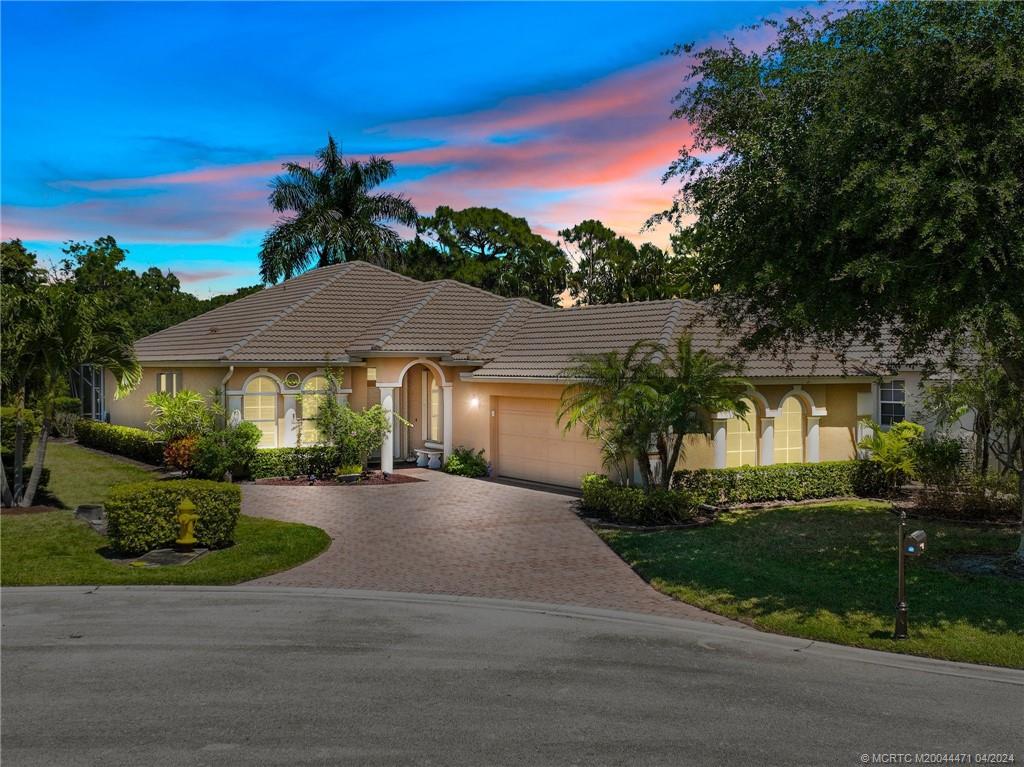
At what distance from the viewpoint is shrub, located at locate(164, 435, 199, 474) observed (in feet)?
69.0

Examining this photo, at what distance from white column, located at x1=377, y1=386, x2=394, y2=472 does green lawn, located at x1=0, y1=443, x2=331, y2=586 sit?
656cm

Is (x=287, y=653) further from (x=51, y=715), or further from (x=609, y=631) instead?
(x=609, y=631)

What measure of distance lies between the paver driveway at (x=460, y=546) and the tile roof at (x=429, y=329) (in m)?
3.94

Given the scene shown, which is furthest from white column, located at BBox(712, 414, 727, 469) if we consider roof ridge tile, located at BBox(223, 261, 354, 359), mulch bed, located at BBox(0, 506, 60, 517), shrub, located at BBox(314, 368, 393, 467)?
mulch bed, located at BBox(0, 506, 60, 517)

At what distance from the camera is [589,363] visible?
1717 centimetres

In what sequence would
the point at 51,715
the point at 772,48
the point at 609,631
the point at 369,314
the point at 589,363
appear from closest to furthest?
the point at 51,715, the point at 609,631, the point at 772,48, the point at 589,363, the point at 369,314

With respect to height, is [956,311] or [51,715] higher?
[956,311]

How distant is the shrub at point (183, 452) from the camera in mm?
21031

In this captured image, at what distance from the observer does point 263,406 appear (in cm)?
2297

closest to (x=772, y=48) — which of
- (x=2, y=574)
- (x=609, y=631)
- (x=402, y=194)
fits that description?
(x=609, y=631)

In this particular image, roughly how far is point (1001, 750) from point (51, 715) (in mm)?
7600

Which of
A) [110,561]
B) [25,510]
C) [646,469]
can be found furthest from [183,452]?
[646,469]

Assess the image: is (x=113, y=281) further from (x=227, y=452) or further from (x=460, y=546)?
(x=460, y=546)

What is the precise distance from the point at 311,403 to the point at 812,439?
13639 millimetres
